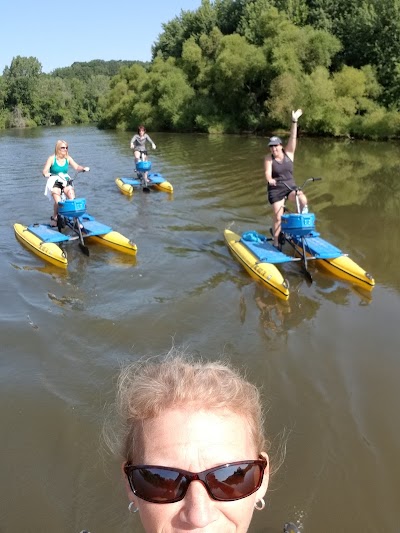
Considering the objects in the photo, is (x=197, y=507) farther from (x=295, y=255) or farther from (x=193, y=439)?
(x=295, y=255)

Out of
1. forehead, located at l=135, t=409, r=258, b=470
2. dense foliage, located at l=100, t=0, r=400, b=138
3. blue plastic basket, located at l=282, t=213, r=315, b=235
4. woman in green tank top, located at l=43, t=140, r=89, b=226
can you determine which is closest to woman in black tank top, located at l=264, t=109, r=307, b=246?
blue plastic basket, located at l=282, t=213, r=315, b=235

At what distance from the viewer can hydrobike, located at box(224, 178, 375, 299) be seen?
635 cm

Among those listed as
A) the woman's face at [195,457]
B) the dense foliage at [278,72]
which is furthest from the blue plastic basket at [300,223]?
the dense foliage at [278,72]

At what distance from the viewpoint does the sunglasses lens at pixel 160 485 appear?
126cm

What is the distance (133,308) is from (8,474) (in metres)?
2.86

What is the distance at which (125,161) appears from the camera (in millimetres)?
21453

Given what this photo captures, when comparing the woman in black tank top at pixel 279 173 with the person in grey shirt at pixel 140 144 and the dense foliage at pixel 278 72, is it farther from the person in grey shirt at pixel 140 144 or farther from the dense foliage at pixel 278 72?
the dense foliage at pixel 278 72

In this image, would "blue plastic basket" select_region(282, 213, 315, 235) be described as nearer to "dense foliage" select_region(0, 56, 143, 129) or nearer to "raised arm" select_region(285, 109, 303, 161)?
"raised arm" select_region(285, 109, 303, 161)

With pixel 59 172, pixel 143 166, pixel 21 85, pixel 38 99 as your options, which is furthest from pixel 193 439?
pixel 21 85

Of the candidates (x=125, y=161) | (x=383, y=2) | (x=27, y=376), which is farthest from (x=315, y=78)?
(x=27, y=376)

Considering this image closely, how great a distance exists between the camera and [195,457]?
4.25 ft

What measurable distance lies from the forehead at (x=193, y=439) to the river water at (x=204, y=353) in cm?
176

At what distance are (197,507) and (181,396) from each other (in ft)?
0.98

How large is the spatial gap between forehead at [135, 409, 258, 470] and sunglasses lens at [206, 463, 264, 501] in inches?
1.4
